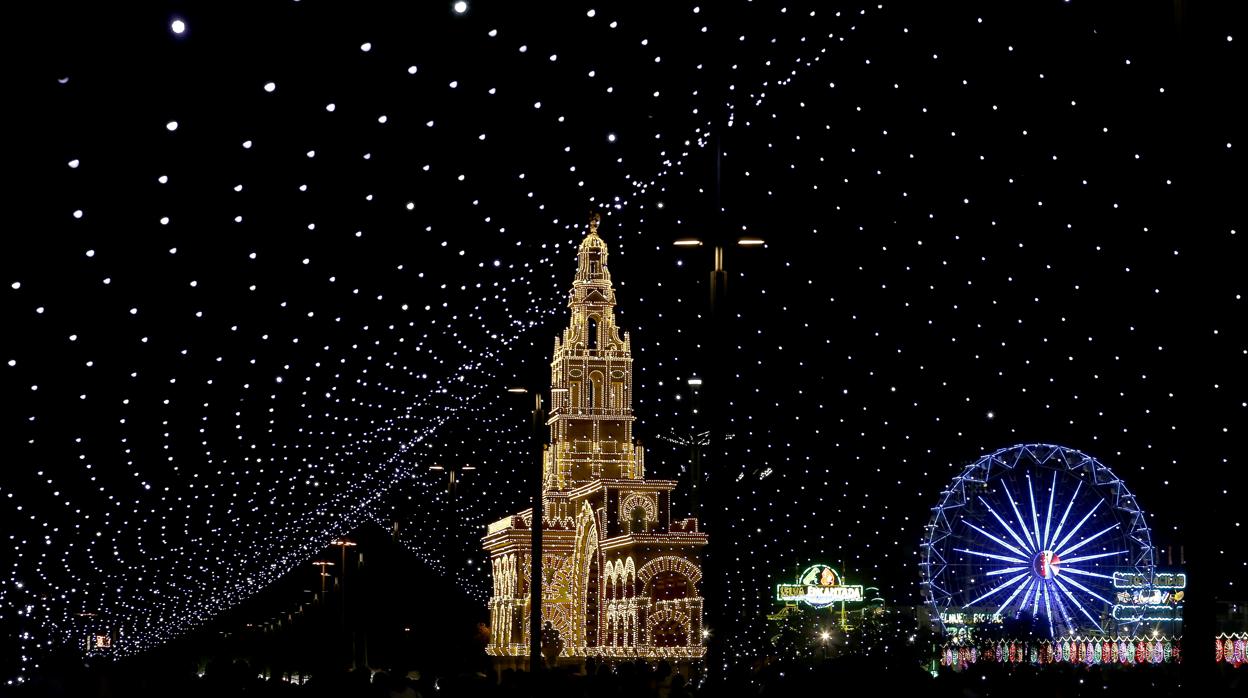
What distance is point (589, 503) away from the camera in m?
73.1

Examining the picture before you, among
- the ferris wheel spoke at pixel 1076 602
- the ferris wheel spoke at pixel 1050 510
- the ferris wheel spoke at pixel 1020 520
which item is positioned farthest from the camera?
the ferris wheel spoke at pixel 1076 602

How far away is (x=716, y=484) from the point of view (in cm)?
2083

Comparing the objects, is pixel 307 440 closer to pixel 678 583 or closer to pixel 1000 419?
pixel 678 583

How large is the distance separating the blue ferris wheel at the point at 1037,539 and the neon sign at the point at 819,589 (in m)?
15.8

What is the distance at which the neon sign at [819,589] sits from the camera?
72188mm

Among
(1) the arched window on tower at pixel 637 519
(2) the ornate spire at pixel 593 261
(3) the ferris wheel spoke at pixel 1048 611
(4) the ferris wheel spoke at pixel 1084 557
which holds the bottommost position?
(3) the ferris wheel spoke at pixel 1048 611

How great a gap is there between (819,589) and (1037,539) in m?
18.0

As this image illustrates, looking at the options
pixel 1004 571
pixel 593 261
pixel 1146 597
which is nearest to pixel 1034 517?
pixel 1004 571

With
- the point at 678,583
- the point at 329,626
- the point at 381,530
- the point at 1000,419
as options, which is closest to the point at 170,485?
the point at 678,583

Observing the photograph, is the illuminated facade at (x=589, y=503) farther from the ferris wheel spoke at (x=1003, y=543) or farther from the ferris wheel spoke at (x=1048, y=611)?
the ferris wheel spoke at (x=1048, y=611)

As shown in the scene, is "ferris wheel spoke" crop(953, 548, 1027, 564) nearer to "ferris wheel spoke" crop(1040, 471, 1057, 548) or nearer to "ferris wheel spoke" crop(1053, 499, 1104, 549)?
"ferris wheel spoke" crop(1040, 471, 1057, 548)

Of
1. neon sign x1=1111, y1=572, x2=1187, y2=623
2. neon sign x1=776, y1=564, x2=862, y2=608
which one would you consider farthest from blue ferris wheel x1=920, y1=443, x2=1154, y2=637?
neon sign x1=776, y1=564, x2=862, y2=608

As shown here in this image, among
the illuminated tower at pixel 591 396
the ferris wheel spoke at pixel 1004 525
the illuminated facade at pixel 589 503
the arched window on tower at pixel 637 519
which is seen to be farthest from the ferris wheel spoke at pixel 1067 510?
the illuminated tower at pixel 591 396

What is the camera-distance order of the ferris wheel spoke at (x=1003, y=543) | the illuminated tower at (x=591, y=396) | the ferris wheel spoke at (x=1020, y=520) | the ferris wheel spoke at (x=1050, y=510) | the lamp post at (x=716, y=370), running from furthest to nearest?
1. the illuminated tower at (x=591, y=396)
2. the ferris wheel spoke at (x=1050, y=510)
3. the ferris wheel spoke at (x=1020, y=520)
4. the ferris wheel spoke at (x=1003, y=543)
5. the lamp post at (x=716, y=370)
